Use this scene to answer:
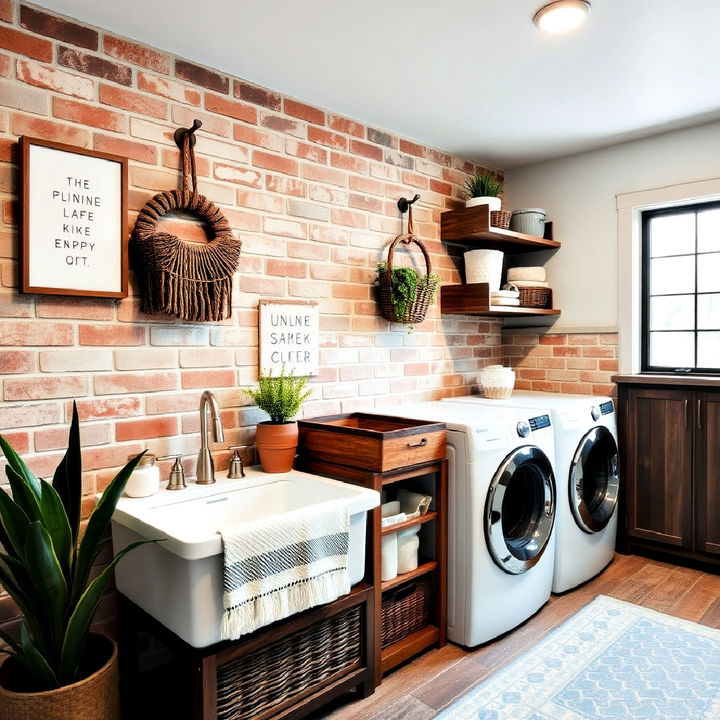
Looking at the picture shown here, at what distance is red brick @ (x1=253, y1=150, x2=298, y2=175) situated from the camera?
243cm

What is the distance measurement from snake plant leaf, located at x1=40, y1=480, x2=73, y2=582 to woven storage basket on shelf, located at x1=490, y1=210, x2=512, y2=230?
8.08ft

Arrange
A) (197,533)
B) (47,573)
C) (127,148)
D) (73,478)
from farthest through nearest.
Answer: (127,148)
(73,478)
(197,533)
(47,573)

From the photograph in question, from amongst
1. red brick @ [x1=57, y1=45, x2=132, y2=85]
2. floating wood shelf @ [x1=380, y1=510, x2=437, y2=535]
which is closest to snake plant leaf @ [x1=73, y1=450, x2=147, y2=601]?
floating wood shelf @ [x1=380, y1=510, x2=437, y2=535]

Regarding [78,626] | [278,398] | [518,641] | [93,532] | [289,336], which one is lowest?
[518,641]

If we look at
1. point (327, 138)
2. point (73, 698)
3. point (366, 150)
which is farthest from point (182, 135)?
point (73, 698)

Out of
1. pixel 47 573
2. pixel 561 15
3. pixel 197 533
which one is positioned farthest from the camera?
pixel 561 15

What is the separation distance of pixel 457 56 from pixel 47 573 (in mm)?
2193

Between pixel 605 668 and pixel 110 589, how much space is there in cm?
181

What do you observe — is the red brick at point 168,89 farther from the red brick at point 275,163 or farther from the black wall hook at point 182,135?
the red brick at point 275,163

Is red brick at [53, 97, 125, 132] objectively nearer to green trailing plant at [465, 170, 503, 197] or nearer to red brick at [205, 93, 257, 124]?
red brick at [205, 93, 257, 124]

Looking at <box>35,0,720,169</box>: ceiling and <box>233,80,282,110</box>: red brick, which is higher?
<box>35,0,720,169</box>: ceiling

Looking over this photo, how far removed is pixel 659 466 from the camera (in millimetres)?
3129

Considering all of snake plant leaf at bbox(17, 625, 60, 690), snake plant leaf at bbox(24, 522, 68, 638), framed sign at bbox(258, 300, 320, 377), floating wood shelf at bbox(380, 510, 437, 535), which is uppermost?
framed sign at bbox(258, 300, 320, 377)

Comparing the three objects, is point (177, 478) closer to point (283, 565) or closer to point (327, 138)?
point (283, 565)
